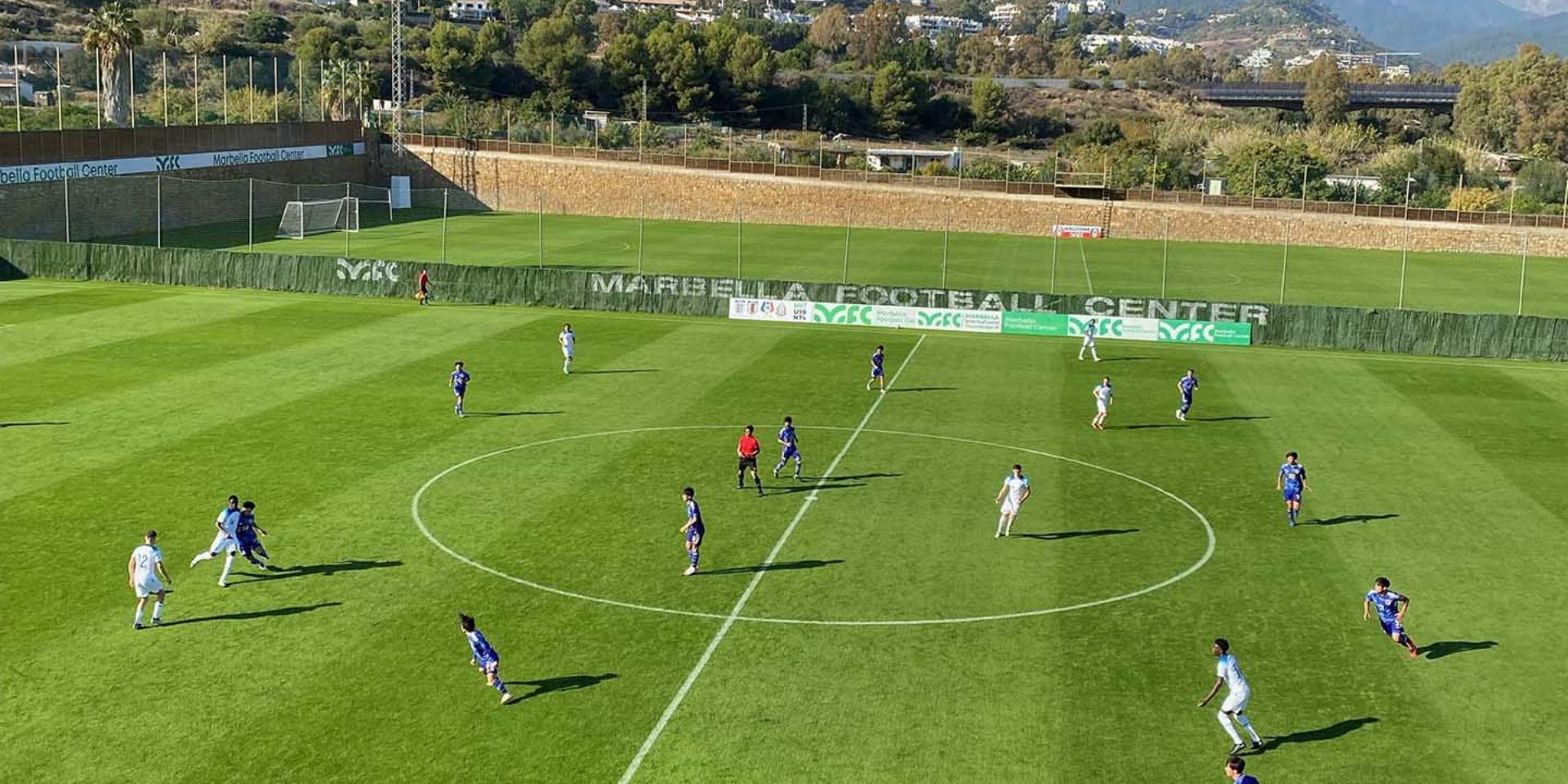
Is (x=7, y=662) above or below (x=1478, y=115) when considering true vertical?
below

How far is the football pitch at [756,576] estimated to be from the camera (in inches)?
821

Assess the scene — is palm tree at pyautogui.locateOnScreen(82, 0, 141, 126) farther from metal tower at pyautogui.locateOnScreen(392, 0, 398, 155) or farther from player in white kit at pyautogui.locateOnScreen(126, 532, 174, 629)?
player in white kit at pyautogui.locateOnScreen(126, 532, 174, 629)

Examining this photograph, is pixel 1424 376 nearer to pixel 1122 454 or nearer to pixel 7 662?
pixel 1122 454

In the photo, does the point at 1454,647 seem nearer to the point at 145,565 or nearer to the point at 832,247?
the point at 145,565

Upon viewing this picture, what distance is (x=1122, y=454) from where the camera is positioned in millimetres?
38625

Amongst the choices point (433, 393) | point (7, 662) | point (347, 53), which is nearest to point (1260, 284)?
point (433, 393)

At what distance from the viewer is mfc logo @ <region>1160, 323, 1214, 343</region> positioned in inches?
2302

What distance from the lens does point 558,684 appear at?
2253cm

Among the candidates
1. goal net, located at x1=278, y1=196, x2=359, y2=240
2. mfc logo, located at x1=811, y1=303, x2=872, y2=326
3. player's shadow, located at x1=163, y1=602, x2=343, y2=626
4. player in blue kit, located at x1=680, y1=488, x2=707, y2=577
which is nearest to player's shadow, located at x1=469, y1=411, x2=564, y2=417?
player in blue kit, located at x1=680, y1=488, x2=707, y2=577

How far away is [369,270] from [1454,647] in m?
49.5

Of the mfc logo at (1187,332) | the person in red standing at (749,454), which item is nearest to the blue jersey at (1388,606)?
the person in red standing at (749,454)

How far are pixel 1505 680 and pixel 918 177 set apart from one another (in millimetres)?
82210

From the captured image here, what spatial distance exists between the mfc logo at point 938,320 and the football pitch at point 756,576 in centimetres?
1037

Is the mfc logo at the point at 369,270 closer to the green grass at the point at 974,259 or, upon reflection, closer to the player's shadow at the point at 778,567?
the green grass at the point at 974,259
